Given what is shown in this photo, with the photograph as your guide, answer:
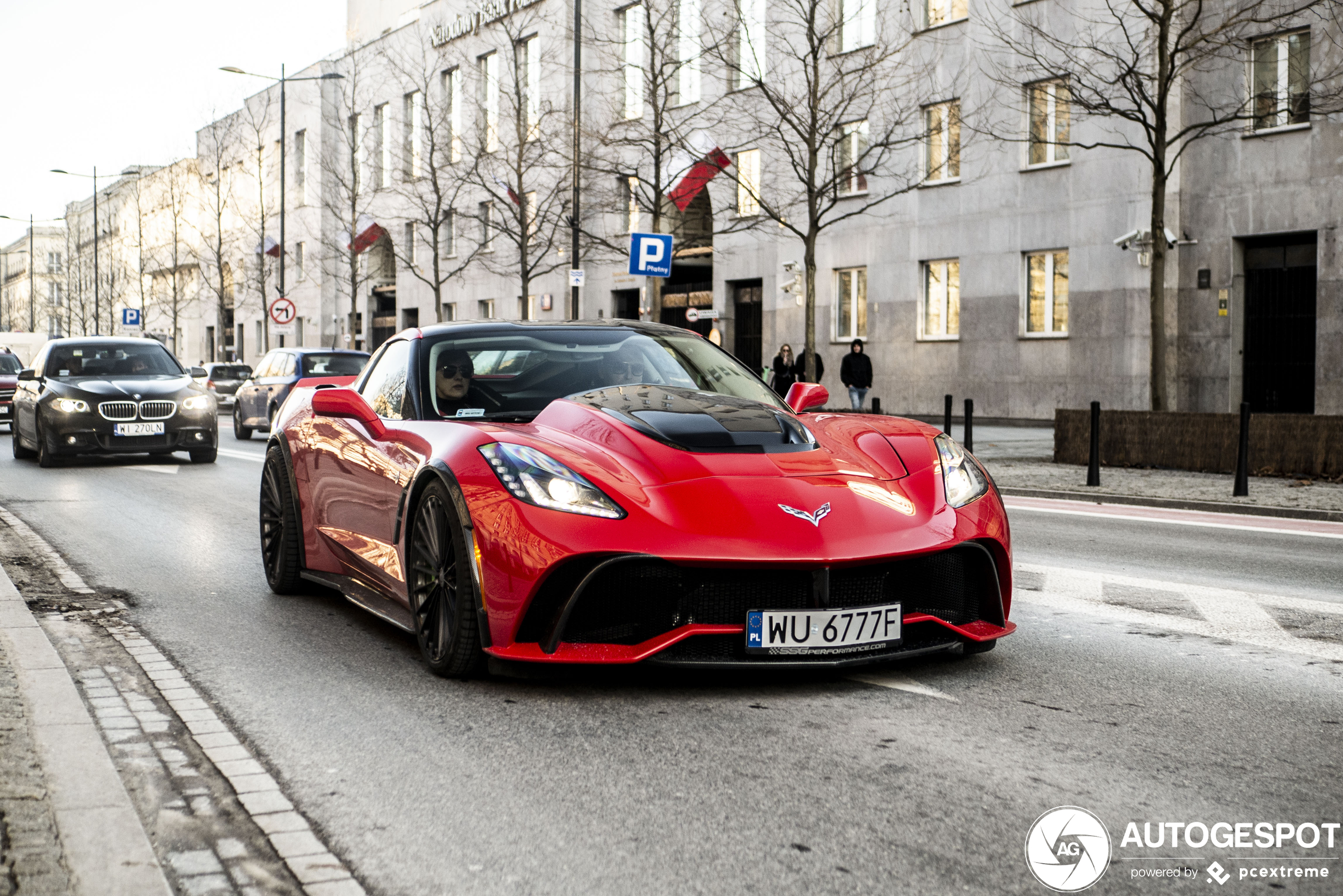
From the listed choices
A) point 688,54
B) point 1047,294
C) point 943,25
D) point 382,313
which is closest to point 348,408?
point 1047,294

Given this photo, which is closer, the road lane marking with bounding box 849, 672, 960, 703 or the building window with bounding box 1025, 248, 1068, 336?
the road lane marking with bounding box 849, 672, 960, 703

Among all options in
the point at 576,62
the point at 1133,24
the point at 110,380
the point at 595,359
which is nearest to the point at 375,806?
the point at 595,359

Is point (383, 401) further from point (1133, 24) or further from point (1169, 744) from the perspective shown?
point (1133, 24)

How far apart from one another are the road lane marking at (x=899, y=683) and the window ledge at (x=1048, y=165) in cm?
2390

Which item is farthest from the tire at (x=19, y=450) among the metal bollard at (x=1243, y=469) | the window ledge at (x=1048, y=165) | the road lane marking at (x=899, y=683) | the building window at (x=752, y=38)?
the building window at (x=752, y=38)

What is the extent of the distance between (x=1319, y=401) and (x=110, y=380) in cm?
1863

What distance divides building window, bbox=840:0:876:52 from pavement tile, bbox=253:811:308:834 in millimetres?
29433

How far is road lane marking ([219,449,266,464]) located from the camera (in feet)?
62.3

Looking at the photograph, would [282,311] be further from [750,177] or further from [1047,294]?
[1047,294]

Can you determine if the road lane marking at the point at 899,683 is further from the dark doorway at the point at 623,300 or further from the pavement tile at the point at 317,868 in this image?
the dark doorway at the point at 623,300

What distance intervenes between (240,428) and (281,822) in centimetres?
2200

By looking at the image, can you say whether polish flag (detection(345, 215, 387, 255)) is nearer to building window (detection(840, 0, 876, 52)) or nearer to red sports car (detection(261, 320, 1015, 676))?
building window (detection(840, 0, 876, 52))

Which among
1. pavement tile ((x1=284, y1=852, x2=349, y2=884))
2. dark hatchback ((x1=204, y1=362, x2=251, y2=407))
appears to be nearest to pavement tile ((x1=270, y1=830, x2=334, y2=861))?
pavement tile ((x1=284, y1=852, x2=349, y2=884))

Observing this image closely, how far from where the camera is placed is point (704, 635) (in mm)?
4723
